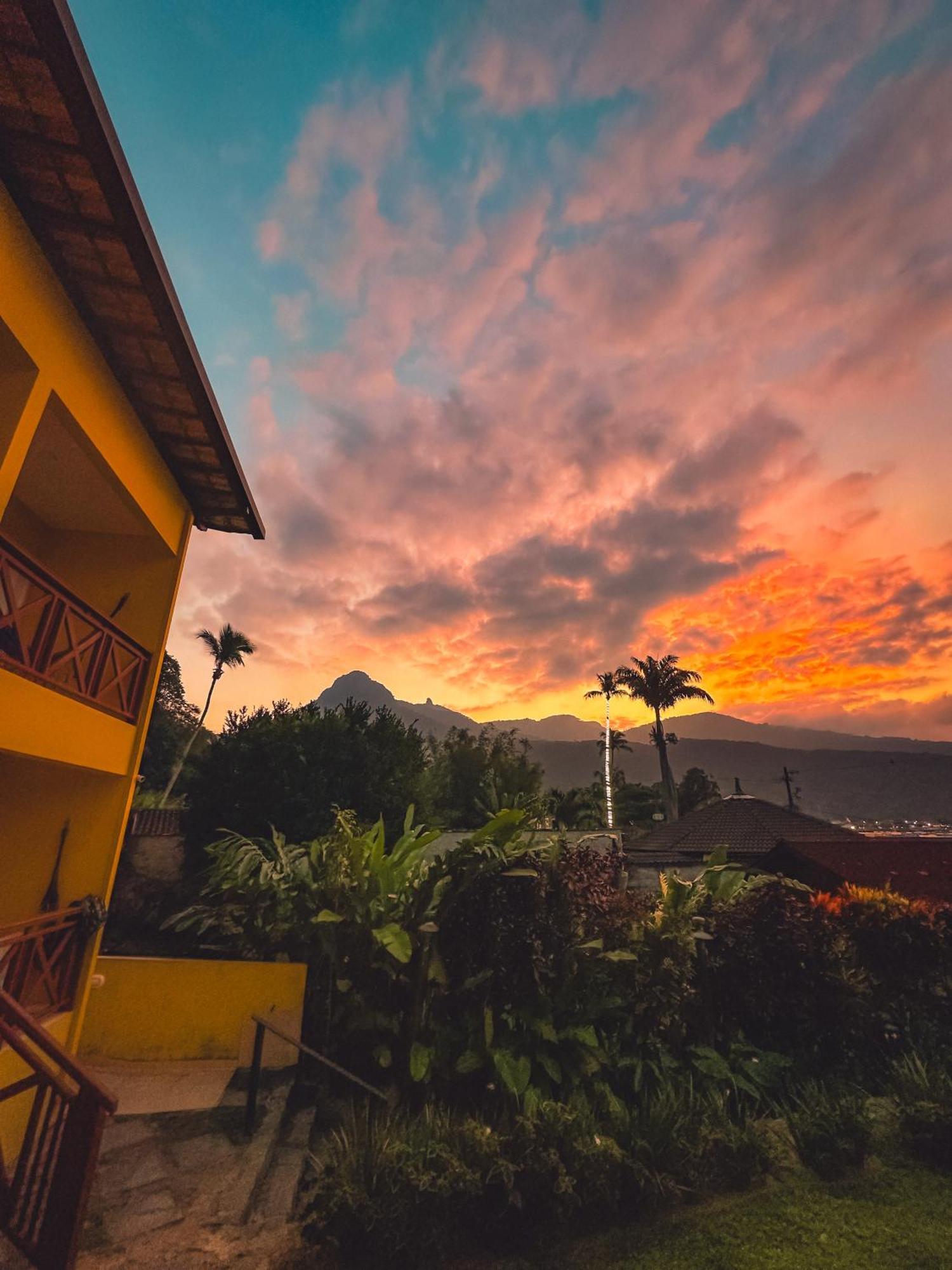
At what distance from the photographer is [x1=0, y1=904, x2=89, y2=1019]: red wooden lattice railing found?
17.6 ft

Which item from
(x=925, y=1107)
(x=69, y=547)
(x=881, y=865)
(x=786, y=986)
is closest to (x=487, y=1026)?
(x=786, y=986)

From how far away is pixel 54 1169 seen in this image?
3078 millimetres

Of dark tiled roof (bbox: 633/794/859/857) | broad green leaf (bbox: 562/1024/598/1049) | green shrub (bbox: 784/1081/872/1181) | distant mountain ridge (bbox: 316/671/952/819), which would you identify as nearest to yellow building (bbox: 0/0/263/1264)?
broad green leaf (bbox: 562/1024/598/1049)

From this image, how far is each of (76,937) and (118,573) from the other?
13.5 feet

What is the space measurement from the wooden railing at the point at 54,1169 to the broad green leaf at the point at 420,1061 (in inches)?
120

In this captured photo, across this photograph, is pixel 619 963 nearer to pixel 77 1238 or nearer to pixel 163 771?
pixel 77 1238

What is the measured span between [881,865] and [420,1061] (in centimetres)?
830

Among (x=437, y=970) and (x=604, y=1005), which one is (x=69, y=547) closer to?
(x=437, y=970)

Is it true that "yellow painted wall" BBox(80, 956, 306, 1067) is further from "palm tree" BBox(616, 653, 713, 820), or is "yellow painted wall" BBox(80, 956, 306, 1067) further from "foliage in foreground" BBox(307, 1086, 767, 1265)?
"palm tree" BBox(616, 653, 713, 820)

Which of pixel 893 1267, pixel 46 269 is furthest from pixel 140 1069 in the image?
pixel 46 269

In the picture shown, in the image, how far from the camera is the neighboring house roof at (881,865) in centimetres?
819

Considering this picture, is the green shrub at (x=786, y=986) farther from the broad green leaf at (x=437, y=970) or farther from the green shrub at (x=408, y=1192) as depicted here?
the green shrub at (x=408, y=1192)

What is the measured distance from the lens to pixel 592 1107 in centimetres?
539

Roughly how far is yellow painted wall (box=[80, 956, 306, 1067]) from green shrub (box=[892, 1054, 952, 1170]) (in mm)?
6282
